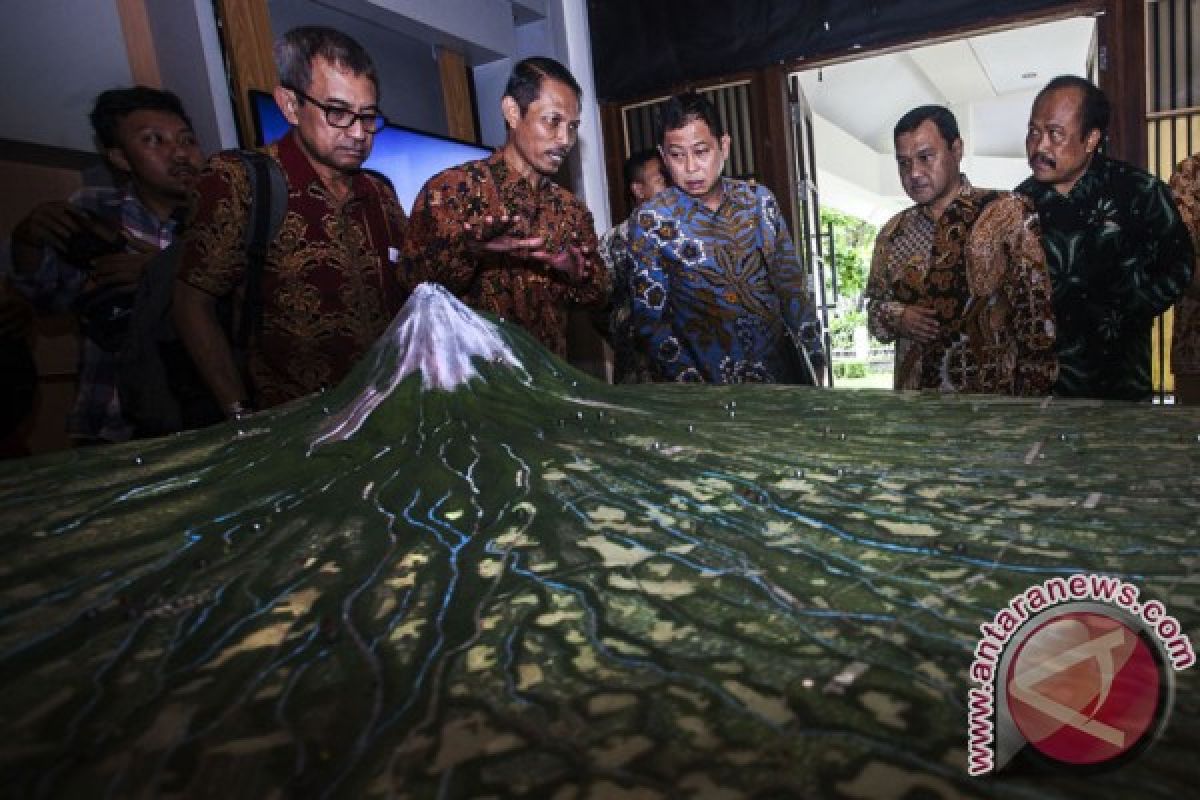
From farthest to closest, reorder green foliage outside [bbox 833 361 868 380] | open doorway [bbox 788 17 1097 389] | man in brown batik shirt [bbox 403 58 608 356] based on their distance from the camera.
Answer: green foliage outside [bbox 833 361 868 380], open doorway [bbox 788 17 1097 389], man in brown batik shirt [bbox 403 58 608 356]

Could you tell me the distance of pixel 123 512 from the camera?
1.64ft

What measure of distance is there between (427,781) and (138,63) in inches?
103

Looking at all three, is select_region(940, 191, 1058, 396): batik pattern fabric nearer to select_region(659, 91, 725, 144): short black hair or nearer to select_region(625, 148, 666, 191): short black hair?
select_region(659, 91, 725, 144): short black hair

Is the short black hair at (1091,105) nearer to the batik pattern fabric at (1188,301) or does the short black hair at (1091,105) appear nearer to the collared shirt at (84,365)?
the batik pattern fabric at (1188,301)

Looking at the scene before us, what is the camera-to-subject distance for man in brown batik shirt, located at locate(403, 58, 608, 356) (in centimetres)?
133

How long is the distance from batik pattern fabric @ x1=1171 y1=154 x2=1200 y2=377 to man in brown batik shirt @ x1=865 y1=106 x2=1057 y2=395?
2.13 feet

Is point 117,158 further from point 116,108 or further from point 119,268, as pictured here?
point 119,268

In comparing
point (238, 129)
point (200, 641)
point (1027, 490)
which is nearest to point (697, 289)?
point (1027, 490)

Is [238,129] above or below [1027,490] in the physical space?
above

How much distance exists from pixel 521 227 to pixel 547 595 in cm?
120

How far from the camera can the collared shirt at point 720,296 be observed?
5.34 ft

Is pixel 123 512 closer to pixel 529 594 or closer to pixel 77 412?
pixel 529 594

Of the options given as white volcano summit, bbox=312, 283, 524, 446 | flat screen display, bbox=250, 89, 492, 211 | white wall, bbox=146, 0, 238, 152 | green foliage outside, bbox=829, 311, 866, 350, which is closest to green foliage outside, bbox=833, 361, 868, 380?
green foliage outside, bbox=829, 311, 866, 350

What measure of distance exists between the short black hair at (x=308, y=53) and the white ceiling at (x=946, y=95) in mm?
4735
